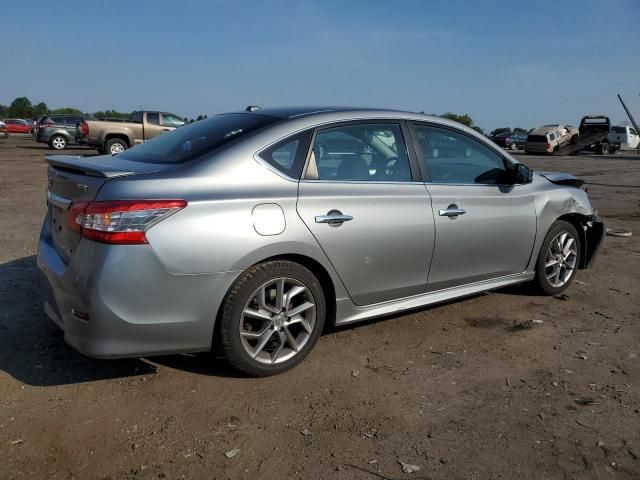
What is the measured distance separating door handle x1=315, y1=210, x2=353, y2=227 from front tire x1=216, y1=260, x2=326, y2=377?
31cm

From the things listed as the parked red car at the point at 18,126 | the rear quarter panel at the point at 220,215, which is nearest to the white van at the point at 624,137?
the rear quarter panel at the point at 220,215

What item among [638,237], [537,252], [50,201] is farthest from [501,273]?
[638,237]

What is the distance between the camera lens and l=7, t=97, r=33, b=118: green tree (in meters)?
76.5

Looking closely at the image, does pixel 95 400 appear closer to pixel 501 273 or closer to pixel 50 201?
pixel 50 201

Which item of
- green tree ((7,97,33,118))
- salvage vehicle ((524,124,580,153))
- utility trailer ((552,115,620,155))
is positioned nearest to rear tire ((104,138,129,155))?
salvage vehicle ((524,124,580,153))

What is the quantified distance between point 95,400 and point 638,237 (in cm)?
738

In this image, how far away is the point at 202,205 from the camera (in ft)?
10.1

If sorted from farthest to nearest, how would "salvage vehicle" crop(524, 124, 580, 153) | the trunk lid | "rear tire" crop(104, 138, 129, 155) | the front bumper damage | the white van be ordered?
1. the white van
2. "salvage vehicle" crop(524, 124, 580, 153)
3. "rear tire" crop(104, 138, 129, 155)
4. the front bumper damage
5. the trunk lid

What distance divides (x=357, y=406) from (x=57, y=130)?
26712mm

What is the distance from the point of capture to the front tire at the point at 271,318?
3252mm

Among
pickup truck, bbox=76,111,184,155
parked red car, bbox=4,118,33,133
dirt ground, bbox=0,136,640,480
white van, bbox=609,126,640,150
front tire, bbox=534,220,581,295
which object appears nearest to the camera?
dirt ground, bbox=0,136,640,480

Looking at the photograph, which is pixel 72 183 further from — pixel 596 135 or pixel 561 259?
pixel 596 135

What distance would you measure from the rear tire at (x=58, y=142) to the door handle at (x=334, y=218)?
26.1 meters

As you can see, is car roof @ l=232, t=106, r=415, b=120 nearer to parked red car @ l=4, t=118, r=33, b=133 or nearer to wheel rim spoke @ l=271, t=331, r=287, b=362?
wheel rim spoke @ l=271, t=331, r=287, b=362
